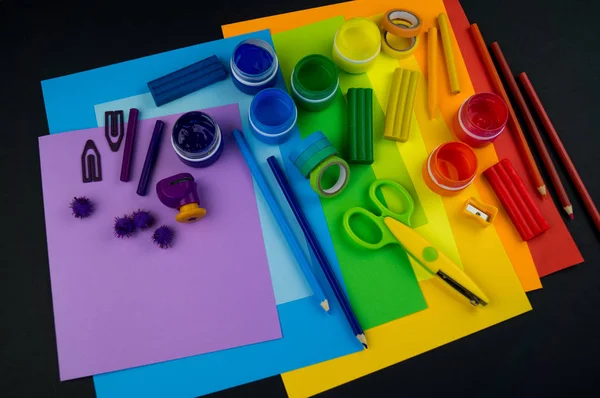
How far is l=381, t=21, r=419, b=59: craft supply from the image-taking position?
0.94 meters

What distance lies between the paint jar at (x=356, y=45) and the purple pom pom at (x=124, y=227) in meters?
0.54

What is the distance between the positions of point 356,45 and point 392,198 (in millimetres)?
343

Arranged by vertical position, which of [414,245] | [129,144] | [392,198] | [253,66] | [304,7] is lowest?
[414,245]

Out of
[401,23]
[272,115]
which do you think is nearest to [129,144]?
[272,115]

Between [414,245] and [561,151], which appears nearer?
[414,245]

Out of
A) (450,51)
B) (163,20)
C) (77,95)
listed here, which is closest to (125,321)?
(77,95)

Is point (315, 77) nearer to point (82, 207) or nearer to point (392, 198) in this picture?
point (392, 198)

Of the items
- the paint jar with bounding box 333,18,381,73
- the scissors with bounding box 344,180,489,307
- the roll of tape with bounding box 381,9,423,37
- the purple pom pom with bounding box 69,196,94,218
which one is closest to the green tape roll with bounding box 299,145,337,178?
the scissors with bounding box 344,180,489,307

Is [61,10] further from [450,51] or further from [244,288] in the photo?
[450,51]

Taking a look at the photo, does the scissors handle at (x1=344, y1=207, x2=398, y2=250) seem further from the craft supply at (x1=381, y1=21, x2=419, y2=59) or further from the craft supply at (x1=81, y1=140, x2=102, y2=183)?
the craft supply at (x1=81, y1=140, x2=102, y2=183)

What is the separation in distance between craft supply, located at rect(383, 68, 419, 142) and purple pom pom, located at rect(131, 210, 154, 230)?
506 mm

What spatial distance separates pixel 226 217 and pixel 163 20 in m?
0.46

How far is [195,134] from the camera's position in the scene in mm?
869

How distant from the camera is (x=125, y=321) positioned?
2.71 feet
